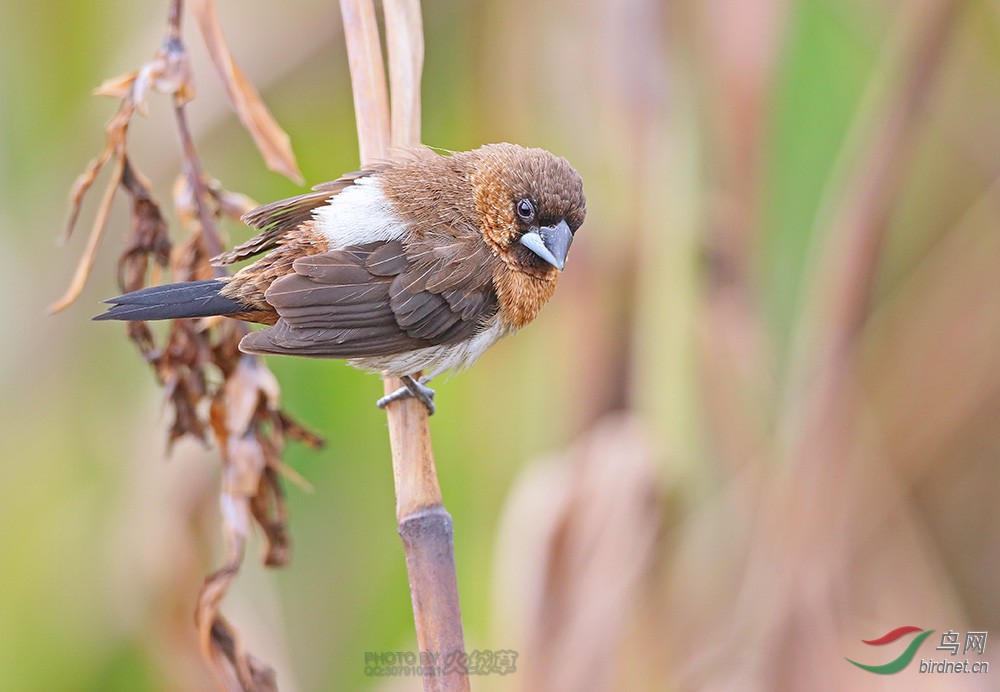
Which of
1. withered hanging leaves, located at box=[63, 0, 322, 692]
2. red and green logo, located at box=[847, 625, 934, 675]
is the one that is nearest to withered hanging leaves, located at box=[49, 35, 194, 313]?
withered hanging leaves, located at box=[63, 0, 322, 692]

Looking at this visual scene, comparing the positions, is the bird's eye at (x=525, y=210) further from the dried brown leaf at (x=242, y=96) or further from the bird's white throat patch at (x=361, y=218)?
the dried brown leaf at (x=242, y=96)

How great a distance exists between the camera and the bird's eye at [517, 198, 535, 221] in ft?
5.34

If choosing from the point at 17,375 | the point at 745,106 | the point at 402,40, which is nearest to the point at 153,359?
the point at 402,40

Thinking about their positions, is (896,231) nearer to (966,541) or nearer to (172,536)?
(966,541)

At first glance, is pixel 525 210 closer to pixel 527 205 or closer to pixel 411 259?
pixel 527 205

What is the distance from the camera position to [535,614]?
178 cm

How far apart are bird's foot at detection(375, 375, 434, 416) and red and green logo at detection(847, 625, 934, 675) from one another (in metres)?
1.07

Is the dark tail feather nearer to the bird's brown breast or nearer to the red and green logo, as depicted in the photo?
the bird's brown breast

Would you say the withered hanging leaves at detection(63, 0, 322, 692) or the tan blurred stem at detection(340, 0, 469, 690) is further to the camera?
the withered hanging leaves at detection(63, 0, 322, 692)

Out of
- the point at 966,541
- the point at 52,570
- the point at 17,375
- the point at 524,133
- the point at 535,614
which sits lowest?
the point at 535,614

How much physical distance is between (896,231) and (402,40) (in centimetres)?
131

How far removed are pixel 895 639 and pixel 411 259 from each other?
136cm

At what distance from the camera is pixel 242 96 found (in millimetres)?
1409

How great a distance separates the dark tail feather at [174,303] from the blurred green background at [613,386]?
2.23 ft
